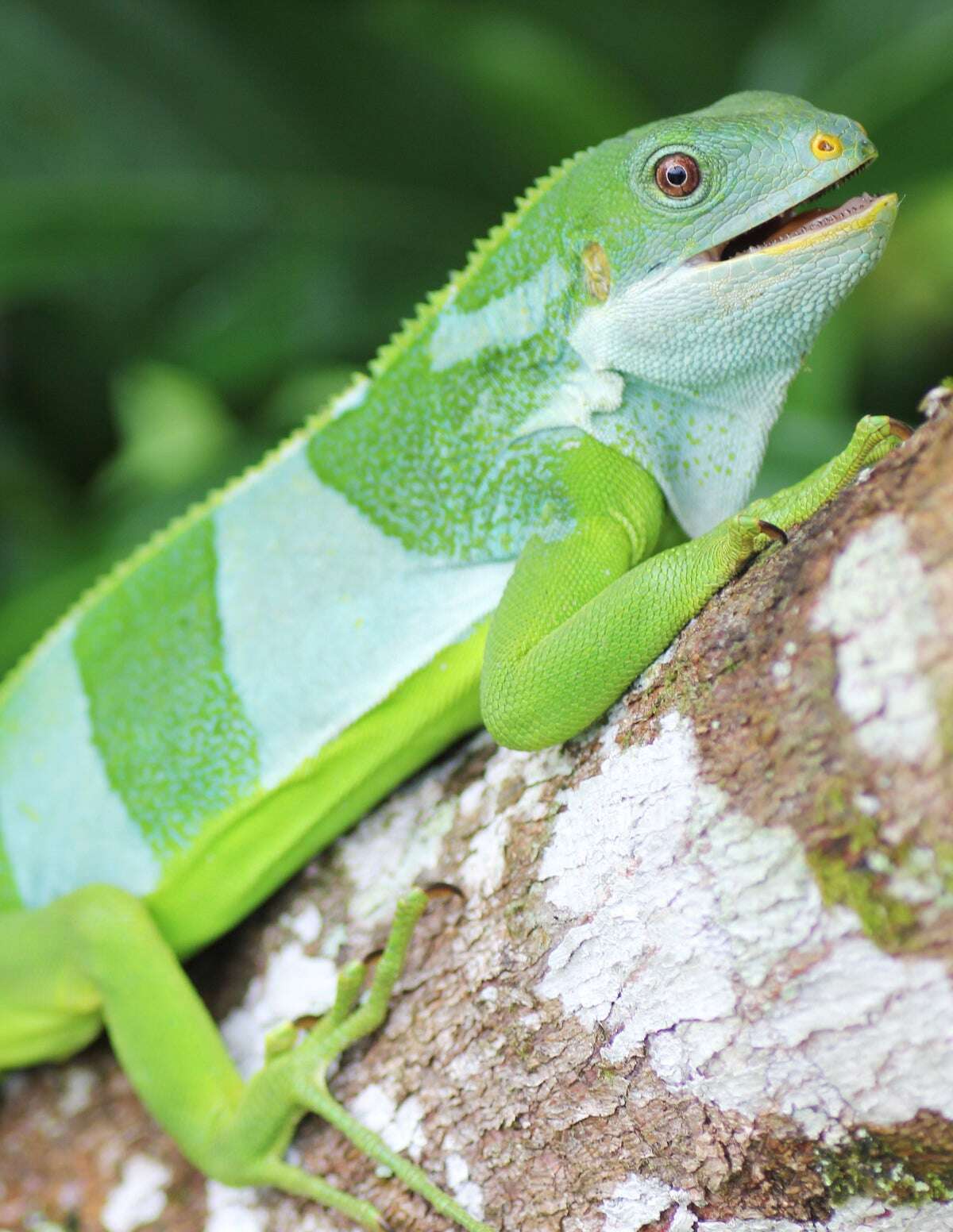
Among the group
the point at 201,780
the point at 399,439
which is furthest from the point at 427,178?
the point at 201,780

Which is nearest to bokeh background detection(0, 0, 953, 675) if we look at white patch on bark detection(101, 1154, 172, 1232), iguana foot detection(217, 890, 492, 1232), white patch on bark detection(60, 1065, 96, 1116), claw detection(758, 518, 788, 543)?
white patch on bark detection(60, 1065, 96, 1116)

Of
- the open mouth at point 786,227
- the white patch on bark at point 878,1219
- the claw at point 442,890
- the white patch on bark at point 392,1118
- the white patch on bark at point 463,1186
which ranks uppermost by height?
the open mouth at point 786,227

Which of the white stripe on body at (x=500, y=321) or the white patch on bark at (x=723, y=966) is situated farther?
the white stripe on body at (x=500, y=321)

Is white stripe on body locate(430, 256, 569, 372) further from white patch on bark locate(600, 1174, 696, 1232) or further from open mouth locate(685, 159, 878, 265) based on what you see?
white patch on bark locate(600, 1174, 696, 1232)

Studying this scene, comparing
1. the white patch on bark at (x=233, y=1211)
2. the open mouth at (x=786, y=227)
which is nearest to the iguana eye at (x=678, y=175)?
the open mouth at (x=786, y=227)

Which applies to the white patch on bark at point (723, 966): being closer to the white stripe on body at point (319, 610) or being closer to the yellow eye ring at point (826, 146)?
the white stripe on body at point (319, 610)
